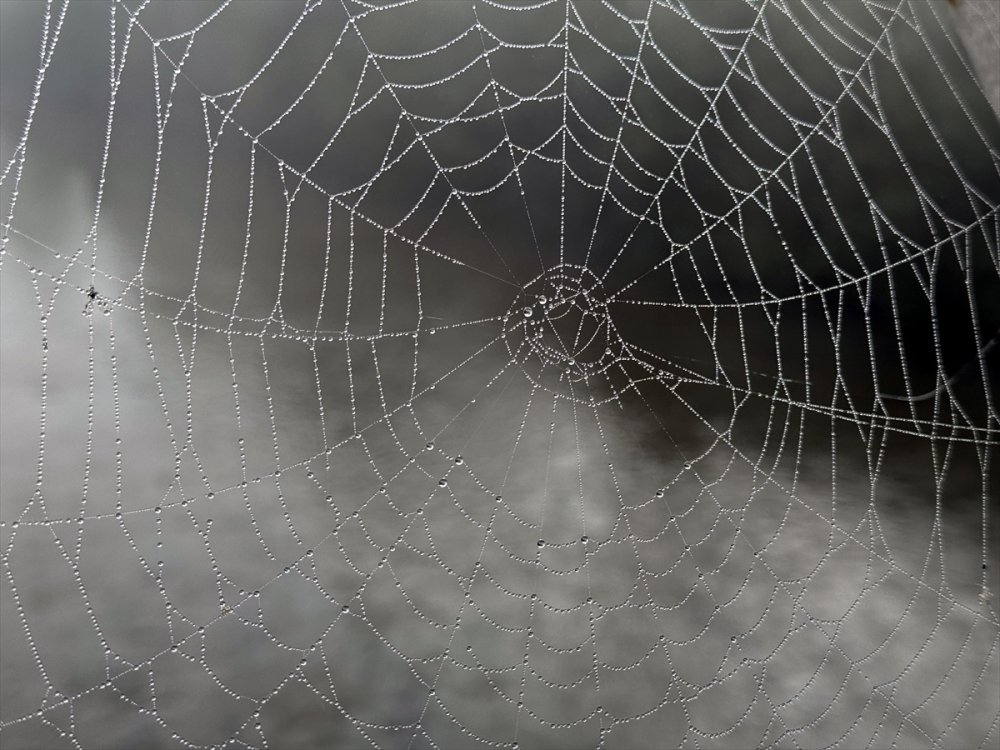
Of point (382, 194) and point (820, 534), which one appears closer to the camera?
point (382, 194)

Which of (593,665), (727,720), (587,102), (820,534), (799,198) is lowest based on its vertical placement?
(727,720)

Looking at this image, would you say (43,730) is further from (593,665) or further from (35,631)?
(593,665)

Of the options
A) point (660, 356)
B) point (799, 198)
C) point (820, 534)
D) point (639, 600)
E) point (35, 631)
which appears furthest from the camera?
point (639, 600)

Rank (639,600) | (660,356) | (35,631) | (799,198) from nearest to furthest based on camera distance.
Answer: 1. (35,631)
2. (799,198)
3. (660,356)
4. (639,600)

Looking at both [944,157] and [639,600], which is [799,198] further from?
[639,600]

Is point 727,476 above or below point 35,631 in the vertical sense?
above

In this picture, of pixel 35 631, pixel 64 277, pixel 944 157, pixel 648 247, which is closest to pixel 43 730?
pixel 35 631
